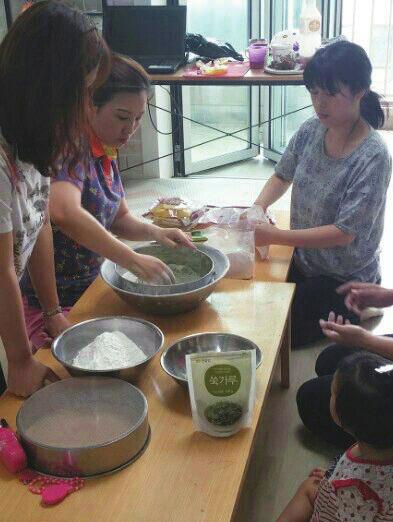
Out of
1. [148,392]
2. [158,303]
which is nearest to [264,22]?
[158,303]

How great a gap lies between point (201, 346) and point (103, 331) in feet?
0.72

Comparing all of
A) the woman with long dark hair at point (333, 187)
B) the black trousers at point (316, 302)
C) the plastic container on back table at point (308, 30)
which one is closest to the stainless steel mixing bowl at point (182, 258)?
the woman with long dark hair at point (333, 187)

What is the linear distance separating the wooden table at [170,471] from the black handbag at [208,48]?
2.52 metres

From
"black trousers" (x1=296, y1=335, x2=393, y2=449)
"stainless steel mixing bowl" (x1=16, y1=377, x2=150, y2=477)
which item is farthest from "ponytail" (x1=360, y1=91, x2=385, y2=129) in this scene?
"stainless steel mixing bowl" (x1=16, y1=377, x2=150, y2=477)

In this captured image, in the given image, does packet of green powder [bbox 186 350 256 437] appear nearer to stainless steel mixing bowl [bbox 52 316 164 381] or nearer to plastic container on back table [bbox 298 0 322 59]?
stainless steel mixing bowl [bbox 52 316 164 381]

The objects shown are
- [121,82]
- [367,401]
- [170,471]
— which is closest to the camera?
[170,471]

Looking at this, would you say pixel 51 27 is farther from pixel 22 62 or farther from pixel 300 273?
pixel 300 273

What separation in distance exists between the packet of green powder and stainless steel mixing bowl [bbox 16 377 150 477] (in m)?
0.10

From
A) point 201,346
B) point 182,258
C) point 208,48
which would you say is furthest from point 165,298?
point 208,48

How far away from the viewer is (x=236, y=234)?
1.84 metres

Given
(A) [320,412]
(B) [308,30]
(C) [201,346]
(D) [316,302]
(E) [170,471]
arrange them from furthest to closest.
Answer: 1. (B) [308,30]
2. (D) [316,302]
3. (A) [320,412]
4. (C) [201,346]
5. (E) [170,471]

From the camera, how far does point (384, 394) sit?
3.68ft

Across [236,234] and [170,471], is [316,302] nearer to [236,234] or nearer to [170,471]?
[236,234]

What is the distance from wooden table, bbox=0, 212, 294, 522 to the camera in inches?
37.4
